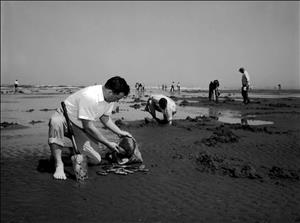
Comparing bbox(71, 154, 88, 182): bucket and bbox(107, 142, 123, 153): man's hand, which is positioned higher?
bbox(107, 142, 123, 153): man's hand

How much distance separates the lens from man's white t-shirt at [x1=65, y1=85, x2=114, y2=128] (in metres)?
3.96

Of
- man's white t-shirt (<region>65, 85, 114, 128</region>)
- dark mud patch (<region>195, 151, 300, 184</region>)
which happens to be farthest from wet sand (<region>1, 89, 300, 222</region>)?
man's white t-shirt (<region>65, 85, 114, 128</region>)

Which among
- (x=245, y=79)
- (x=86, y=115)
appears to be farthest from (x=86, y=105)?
(x=245, y=79)

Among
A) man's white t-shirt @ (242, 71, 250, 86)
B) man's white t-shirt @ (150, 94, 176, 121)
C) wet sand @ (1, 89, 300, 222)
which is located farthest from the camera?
man's white t-shirt @ (242, 71, 250, 86)

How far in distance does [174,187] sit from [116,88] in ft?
5.10

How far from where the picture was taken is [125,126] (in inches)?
356

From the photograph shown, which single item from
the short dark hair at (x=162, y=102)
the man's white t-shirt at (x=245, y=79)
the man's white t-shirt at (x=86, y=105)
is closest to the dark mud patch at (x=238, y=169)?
the man's white t-shirt at (x=86, y=105)

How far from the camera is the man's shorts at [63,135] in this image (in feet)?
14.0

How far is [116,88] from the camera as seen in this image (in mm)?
3908

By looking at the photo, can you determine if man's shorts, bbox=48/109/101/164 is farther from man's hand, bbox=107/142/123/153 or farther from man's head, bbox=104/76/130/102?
man's head, bbox=104/76/130/102

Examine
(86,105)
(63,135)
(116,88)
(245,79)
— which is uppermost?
(245,79)

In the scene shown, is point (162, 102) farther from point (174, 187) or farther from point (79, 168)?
point (174, 187)

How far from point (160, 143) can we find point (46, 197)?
11.1 feet

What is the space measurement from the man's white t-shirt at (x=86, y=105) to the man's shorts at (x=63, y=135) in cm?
16
